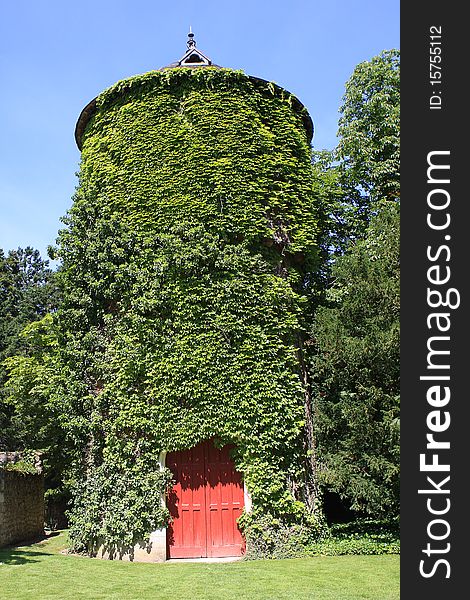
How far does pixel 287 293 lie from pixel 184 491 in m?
4.53

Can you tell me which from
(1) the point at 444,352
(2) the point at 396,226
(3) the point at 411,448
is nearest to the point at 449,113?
(1) the point at 444,352

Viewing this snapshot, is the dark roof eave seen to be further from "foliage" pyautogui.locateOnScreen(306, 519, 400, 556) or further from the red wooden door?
"foliage" pyautogui.locateOnScreen(306, 519, 400, 556)

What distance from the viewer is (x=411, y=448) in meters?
5.69

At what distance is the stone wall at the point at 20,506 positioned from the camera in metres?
14.4

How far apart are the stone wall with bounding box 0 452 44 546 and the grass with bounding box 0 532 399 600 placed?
1.91 metres

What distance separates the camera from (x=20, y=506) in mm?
15594

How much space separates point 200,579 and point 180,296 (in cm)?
539

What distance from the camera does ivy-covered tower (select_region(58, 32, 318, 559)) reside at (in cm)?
1285

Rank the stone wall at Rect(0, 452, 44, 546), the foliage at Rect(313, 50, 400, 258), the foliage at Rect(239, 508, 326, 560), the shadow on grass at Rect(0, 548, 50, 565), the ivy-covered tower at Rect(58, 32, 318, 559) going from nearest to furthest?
the shadow on grass at Rect(0, 548, 50, 565) → the foliage at Rect(239, 508, 326, 560) → the ivy-covered tower at Rect(58, 32, 318, 559) → the stone wall at Rect(0, 452, 44, 546) → the foliage at Rect(313, 50, 400, 258)

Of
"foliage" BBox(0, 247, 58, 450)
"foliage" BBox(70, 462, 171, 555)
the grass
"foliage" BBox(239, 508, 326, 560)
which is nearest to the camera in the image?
the grass

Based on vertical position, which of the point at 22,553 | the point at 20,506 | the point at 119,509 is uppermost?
the point at 119,509

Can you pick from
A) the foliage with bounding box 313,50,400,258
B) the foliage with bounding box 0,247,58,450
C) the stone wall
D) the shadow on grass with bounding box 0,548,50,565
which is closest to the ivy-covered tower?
the shadow on grass with bounding box 0,548,50,565

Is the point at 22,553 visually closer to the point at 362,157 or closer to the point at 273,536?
the point at 273,536

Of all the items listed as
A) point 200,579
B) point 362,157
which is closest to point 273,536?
point 200,579
